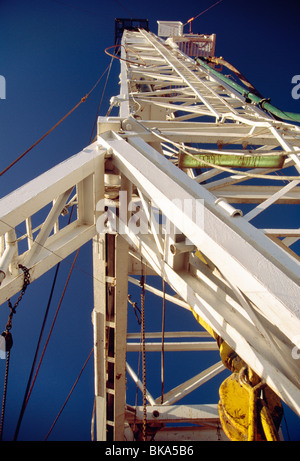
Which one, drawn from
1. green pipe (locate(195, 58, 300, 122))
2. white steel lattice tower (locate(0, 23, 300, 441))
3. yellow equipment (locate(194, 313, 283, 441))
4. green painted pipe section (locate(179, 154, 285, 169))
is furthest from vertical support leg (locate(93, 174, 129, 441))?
green pipe (locate(195, 58, 300, 122))

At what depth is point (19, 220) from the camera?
3072 mm

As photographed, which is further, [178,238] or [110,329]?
[110,329]

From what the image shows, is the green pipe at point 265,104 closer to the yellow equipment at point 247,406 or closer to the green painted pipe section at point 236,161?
the green painted pipe section at point 236,161

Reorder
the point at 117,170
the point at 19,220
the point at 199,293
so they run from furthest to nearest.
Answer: the point at 117,170 < the point at 199,293 < the point at 19,220

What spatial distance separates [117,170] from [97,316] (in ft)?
9.67

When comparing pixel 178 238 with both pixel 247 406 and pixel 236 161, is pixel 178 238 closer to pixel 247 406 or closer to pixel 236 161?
pixel 236 161

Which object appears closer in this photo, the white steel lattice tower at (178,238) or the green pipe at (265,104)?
the white steel lattice tower at (178,238)

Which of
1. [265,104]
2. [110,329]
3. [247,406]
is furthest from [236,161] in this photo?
[110,329]

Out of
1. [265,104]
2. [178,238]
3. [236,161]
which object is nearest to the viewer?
[178,238]

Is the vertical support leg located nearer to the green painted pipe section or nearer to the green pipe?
the green painted pipe section

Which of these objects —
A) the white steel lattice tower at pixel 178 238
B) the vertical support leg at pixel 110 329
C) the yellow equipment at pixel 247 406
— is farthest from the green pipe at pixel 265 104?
the yellow equipment at pixel 247 406
